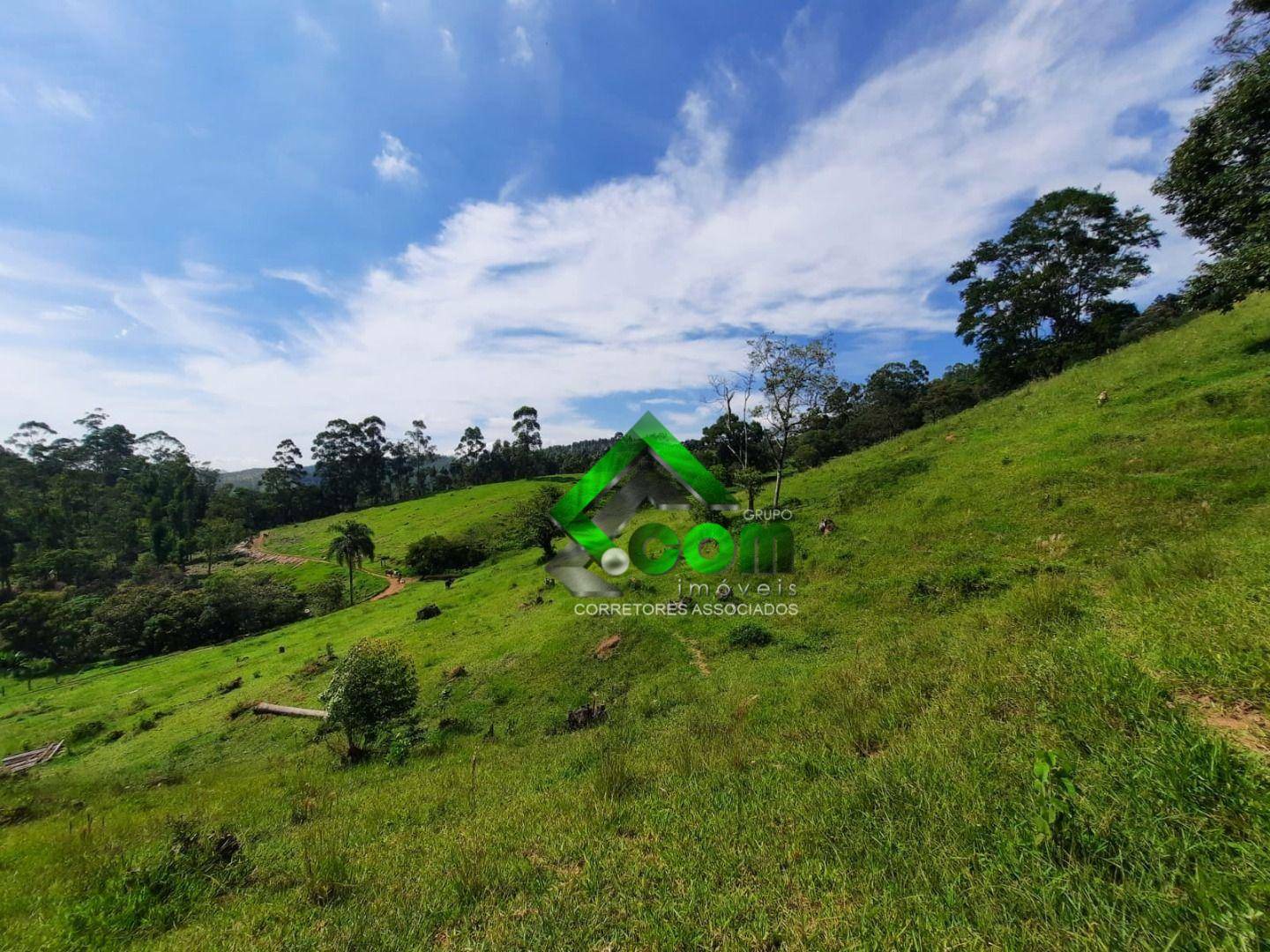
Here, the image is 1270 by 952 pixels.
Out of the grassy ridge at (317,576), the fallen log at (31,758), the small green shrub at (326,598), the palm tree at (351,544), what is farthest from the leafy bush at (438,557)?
the fallen log at (31,758)

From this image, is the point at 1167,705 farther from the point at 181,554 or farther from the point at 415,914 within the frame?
the point at 181,554

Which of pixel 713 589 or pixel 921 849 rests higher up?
pixel 921 849

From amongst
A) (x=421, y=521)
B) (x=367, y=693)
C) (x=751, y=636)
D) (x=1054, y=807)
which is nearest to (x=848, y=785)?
(x=1054, y=807)

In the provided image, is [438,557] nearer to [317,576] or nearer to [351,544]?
[351,544]

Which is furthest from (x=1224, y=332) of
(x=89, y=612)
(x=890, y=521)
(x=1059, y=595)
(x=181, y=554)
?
(x=181, y=554)

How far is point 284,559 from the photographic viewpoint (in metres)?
70.5

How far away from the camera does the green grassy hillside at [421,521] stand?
6278 centimetres

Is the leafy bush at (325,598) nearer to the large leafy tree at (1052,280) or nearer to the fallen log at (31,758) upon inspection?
the fallen log at (31,758)

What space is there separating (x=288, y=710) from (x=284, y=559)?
6300cm

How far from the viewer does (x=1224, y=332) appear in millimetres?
21703

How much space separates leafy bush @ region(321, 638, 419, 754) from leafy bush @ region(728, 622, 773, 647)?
10465 millimetres

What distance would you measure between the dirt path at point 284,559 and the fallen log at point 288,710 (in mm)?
24135

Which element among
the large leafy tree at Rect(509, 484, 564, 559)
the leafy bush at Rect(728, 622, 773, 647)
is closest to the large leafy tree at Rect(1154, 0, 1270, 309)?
the leafy bush at Rect(728, 622, 773, 647)

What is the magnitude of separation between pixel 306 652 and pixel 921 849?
3922 centimetres
